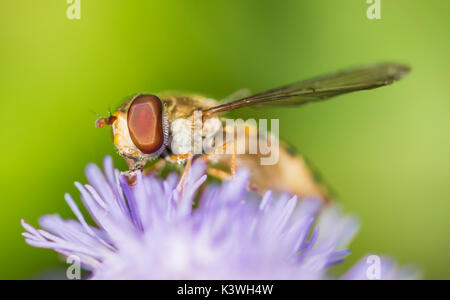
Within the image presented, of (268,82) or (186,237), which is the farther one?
(268,82)

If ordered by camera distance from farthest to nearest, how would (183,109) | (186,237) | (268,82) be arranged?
(268,82), (183,109), (186,237)

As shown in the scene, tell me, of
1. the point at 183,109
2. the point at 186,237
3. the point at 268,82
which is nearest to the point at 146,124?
the point at 183,109

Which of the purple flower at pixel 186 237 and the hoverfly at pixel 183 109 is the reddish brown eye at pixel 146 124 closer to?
the hoverfly at pixel 183 109

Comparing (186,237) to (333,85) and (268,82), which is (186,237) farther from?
(268,82)

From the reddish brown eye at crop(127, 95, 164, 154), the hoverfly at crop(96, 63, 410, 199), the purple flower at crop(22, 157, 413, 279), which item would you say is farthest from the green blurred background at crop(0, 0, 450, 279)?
the purple flower at crop(22, 157, 413, 279)

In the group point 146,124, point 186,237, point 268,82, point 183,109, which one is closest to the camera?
point 186,237

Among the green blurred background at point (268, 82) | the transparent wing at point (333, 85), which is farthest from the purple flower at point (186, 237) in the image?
the green blurred background at point (268, 82)

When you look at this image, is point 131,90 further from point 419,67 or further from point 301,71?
point 419,67
